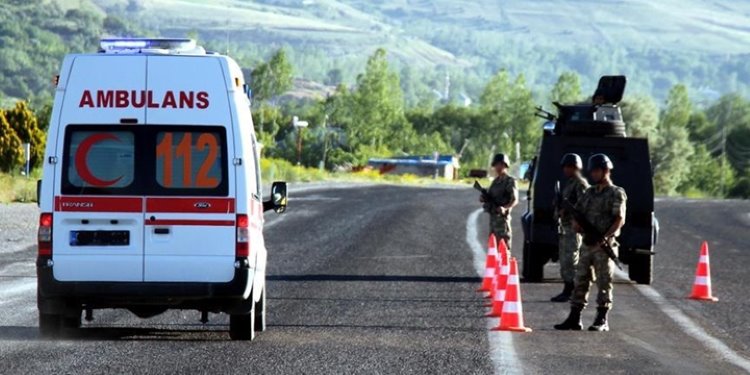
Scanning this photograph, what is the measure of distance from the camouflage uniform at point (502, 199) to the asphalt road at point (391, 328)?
835 millimetres

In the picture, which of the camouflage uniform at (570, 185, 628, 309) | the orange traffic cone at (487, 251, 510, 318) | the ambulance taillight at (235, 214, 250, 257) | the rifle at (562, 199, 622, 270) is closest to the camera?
the ambulance taillight at (235, 214, 250, 257)

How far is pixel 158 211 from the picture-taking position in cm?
1461

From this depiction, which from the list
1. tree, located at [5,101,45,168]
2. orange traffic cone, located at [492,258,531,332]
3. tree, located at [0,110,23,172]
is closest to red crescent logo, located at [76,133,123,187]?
orange traffic cone, located at [492,258,531,332]

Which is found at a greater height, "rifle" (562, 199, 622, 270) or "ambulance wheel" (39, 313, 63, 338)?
"rifle" (562, 199, 622, 270)

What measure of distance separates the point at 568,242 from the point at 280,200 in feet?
20.6

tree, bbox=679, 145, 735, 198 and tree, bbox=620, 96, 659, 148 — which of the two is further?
tree, bbox=679, 145, 735, 198

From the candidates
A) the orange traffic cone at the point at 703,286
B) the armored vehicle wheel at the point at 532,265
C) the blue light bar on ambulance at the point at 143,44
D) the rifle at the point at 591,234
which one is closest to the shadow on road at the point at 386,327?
the rifle at the point at 591,234

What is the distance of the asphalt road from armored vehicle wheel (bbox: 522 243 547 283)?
0.35m

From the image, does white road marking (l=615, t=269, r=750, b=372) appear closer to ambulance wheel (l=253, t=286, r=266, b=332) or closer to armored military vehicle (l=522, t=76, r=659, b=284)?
armored military vehicle (l=522, t=76, r=659, b=284)

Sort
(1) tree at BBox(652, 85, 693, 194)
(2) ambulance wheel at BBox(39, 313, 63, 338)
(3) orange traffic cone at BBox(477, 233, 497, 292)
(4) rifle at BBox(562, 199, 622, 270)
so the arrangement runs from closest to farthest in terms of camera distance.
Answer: (2) ambulance wheel at BBox(39, 313, 63, 338)
(4) rifle at BBox(562, 199, 622, 270)
(3) orange traffic cone at BBox(477, 233, 497, 292)
(1) tree at BBox(652, 85, 693, 194)

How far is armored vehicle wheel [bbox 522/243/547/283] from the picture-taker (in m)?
24.4

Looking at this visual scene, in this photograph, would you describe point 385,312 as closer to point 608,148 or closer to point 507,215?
point 507,215

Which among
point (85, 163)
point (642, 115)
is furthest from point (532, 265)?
point (642, 115)

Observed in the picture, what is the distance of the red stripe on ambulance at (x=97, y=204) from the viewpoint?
14.5 m
